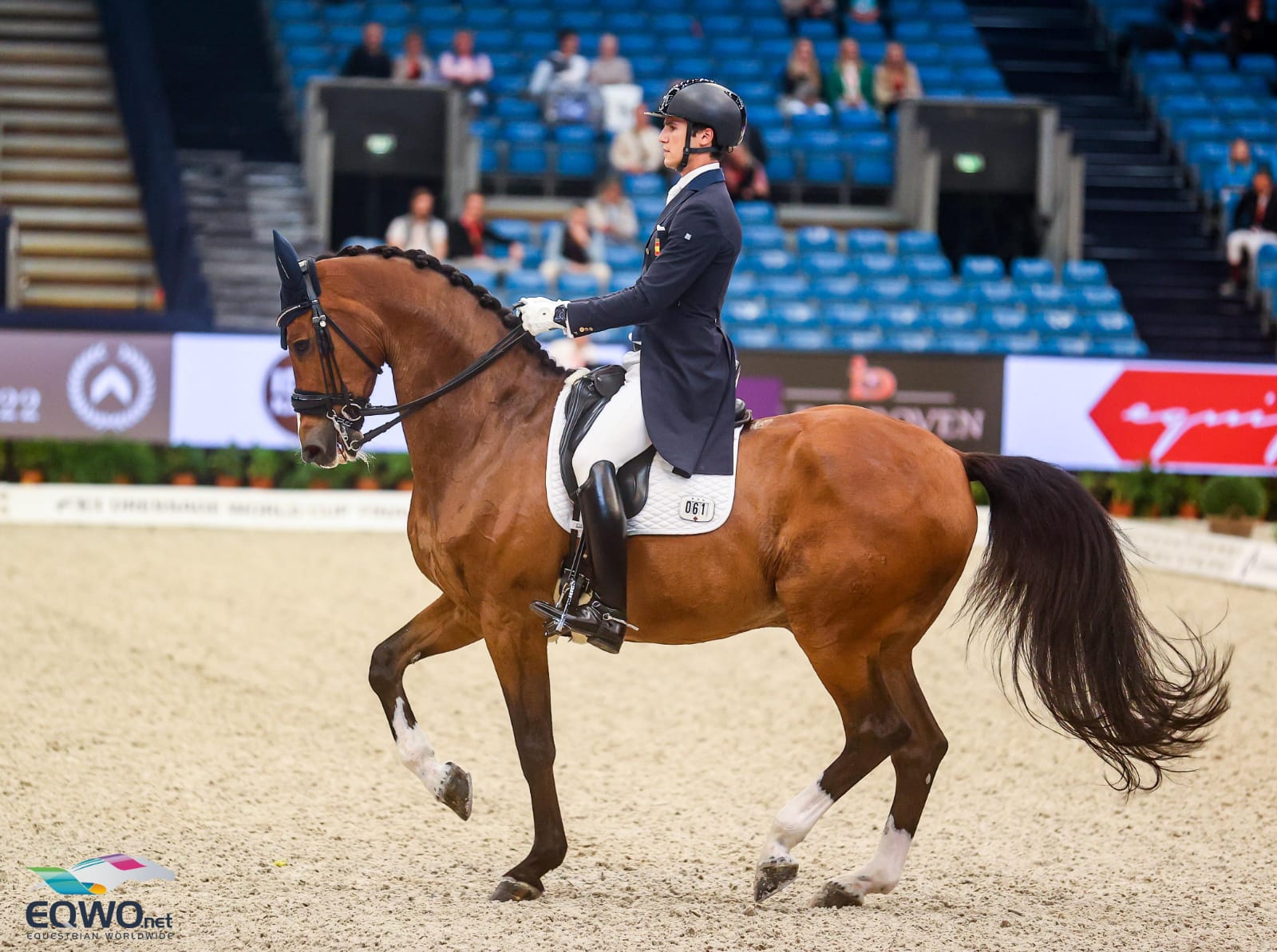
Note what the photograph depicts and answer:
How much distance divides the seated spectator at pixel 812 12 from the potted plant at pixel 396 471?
7835 millimetres

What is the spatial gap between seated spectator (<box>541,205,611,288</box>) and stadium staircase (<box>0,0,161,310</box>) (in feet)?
12.6

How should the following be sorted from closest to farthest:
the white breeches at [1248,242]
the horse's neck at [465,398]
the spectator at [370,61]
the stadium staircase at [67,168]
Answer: the horse's neck at [465,398] < the stadium staircase at [67,168] < the spectator at [370,61] < the white breeches at [1248,242]

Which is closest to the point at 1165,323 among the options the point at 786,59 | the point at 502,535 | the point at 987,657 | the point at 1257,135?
the point at 1257,135

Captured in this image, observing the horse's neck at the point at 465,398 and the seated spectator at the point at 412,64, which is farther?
the seated spectator at the point at 412,64

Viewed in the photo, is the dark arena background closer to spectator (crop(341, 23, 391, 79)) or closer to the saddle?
spectator (crop(341, 23, 391, 79))

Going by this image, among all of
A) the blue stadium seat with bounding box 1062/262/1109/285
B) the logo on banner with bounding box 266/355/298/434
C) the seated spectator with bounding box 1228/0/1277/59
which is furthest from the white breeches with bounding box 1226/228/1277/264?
the logo on banner with bounding box 266/355/298/434

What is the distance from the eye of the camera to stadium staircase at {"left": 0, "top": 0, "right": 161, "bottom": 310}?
13734mm

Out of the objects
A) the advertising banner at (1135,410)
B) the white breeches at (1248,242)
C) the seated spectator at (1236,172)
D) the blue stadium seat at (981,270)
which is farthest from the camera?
the seated spectator at (1236,172)

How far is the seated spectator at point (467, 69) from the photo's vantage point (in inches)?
552

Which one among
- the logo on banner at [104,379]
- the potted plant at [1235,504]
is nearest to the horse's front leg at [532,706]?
the logo on banner at [104,379]

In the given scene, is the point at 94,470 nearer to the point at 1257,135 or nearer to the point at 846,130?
the point at 846,130

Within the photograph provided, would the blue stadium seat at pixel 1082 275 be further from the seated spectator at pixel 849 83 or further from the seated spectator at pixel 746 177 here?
the seated spectator at pixel 746 177

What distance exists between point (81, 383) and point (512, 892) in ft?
27.1

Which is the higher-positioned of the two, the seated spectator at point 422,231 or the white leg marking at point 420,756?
the seated spectator at point 422,231
